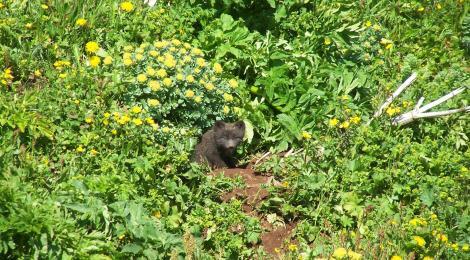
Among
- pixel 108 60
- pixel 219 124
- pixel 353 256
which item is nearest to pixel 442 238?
pixel 353 256

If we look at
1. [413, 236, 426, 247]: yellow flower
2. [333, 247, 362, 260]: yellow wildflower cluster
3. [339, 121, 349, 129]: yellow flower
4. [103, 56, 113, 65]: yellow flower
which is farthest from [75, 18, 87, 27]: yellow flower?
[413, 236, 426, 247]: yellow flower

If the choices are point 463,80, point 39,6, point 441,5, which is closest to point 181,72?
point 39,6

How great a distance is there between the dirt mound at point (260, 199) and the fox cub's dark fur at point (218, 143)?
0.16 meters

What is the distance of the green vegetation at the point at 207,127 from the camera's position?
20.9 feet

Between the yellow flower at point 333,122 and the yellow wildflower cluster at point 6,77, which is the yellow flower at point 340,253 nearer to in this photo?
the yellow flower at point 333,122

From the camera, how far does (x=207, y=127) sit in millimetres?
8180

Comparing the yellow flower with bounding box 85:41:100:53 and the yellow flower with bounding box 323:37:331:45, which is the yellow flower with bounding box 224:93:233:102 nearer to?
the yellow flower with bounding box 323:37:331:45

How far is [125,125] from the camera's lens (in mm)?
7332

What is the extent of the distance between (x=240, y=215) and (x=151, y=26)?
272cm

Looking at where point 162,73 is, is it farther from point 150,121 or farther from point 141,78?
point 150,121

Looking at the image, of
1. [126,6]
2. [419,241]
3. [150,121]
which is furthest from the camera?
[126,6]

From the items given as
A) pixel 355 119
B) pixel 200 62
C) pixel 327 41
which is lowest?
pixel 355 119

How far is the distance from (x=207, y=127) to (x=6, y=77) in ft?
6.95

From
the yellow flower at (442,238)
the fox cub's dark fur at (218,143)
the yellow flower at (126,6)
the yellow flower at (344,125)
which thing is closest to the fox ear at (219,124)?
the fox cub's dark fur at (218,143)
